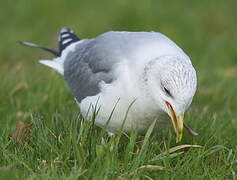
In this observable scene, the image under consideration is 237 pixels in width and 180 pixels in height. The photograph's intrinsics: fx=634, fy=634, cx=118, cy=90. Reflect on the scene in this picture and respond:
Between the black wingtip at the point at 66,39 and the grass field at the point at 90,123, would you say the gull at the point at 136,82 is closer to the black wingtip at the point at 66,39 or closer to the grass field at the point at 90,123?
the grass field at the point at 90,123

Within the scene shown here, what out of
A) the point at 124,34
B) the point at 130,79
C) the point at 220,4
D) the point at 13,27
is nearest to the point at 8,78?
the point at 124,34

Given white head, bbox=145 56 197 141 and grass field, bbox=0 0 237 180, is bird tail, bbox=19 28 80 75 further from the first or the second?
white head, bbox=145 56 197 141

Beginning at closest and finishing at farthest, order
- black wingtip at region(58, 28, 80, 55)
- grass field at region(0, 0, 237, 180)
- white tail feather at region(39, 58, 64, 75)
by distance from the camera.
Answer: grass field at region(0, 0, 237, 180), white tail feather at region(39, 58, 64, 75), black wingtip at region(58, 28, 80, 55)

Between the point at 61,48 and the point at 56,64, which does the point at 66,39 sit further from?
the point at 56,64

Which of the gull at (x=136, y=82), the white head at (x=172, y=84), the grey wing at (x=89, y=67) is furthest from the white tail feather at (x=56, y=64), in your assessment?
the white head at (x=172, y=84)

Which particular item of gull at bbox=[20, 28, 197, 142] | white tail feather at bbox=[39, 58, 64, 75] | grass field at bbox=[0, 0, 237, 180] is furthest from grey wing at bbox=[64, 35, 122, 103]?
grass field at bbox=[0, 0, 237, 180]

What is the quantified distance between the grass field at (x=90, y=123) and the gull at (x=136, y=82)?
149mm

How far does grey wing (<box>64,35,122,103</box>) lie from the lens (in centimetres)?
455

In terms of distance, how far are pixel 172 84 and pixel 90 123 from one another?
62 cm

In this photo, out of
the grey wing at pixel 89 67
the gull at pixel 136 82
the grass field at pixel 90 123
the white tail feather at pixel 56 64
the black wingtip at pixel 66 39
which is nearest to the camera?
the grass field at pixel 90 123

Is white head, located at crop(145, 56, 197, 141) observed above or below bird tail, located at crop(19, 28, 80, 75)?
above

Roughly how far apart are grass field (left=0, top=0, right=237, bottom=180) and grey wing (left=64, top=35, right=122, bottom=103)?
0.80 feet

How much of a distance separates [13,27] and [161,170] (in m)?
6.08

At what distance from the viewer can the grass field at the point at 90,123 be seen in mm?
3859
